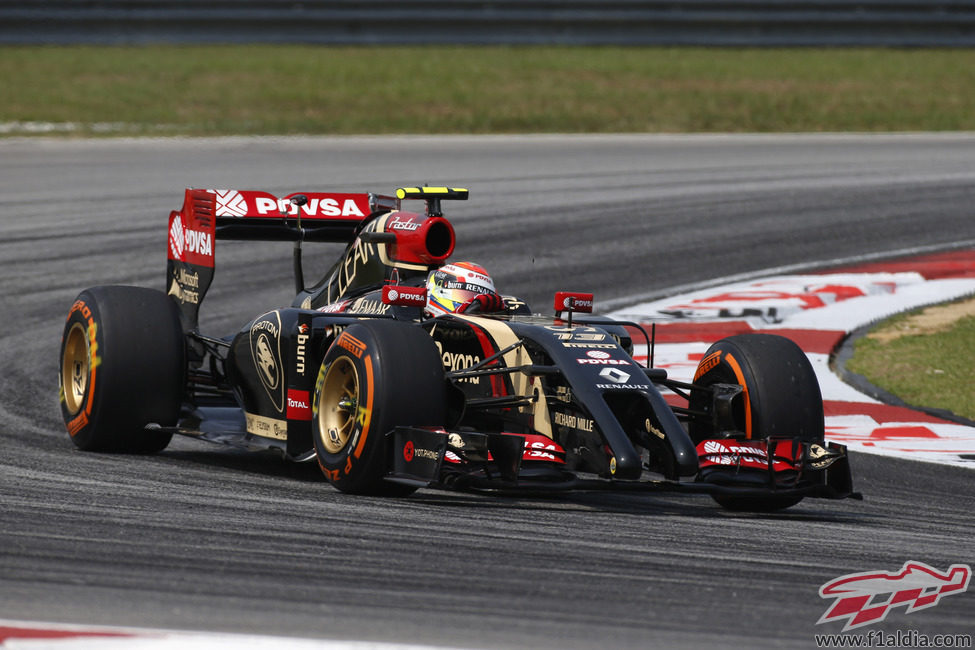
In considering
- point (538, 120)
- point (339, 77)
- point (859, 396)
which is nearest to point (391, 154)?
point (538, 120)

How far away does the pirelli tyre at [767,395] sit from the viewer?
289 inches

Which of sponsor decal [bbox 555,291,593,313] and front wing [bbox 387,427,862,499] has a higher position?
sponsor decal [bbox 555,291,593,313]

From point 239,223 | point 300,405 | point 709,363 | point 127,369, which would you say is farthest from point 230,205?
point 709,363

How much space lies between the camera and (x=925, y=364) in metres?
11.5

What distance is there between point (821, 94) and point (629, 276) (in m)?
12.3

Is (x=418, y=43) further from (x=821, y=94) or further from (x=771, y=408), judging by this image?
(x=771, y=408)

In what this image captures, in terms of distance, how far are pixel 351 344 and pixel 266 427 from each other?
1321 millimetres

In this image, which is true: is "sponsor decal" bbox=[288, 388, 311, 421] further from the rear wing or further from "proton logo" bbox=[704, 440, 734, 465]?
"proton logo" bbox=[704, 440, 734, 465]

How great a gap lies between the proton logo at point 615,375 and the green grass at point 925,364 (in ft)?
13.3

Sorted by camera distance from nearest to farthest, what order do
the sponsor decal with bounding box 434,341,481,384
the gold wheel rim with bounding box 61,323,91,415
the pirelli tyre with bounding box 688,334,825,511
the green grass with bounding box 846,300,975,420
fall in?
1. the pirelli tyre with bounding box 688,334,825,511
2. the sponsor decal with bounding box 434,341,481,384
3. the gold wheel rim with bounding box 61,323,91,415
4. the green grass with bounding box 846,300,975,420

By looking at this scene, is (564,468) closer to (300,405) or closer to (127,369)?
(300,405)

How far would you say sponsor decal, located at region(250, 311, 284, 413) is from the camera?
8172 millimetres

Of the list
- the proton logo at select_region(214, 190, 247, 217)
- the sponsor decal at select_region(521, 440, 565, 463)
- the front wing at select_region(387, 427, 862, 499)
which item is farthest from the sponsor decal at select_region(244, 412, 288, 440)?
the sponsor decal at select_region(521, 440, 565, 463)

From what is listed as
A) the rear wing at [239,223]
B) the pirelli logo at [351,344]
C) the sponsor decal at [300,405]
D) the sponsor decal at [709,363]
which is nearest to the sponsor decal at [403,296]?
the pirelli logo at [351,344]
